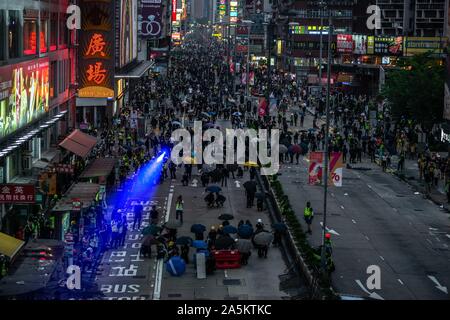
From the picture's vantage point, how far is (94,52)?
6750 centimetres

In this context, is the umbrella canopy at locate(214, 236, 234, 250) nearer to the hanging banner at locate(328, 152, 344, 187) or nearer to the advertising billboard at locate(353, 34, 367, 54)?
the hanging banner at locate(328, 152, 344, 187)

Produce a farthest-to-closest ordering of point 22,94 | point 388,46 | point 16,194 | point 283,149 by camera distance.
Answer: point 388,46 → point 283,149 → point 22,94 → point 16,194

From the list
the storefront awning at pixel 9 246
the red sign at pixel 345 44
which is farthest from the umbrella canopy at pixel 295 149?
the red sign at pixel 345 44

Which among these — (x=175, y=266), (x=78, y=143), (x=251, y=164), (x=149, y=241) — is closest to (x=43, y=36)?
(x=78, y=143)

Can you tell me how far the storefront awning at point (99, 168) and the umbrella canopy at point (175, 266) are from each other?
561 inches

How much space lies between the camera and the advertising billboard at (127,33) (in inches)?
3332

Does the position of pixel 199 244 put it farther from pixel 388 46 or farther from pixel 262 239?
pixel 388 46

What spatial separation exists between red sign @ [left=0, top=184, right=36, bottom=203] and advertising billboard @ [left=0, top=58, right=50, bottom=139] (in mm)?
4868

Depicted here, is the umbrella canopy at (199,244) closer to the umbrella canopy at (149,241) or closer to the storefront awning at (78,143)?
the umbrella canopy at (149,241)

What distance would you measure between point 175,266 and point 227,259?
2.44 meters

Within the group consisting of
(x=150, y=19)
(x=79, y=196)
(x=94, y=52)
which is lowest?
(x=79, y=196)

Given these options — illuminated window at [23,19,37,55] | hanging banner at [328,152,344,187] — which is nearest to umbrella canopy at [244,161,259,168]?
illuminated window at [23,19,37,55]

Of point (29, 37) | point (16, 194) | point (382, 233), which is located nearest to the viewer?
point (16, 194)

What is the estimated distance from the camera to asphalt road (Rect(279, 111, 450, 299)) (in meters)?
31.9
